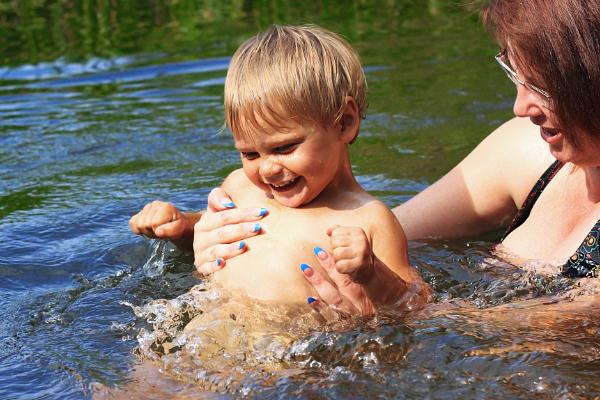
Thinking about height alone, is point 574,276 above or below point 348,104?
below

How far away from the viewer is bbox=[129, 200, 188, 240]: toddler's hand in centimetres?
371

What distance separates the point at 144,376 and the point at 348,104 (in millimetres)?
1110

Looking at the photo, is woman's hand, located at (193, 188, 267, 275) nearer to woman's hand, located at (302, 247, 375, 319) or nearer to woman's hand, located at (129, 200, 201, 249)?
woman's hand, located at (129, 200, 201, 249)

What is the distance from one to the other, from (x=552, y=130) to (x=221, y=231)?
1.19m

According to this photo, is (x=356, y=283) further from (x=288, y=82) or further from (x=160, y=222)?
(x=160, y=222)

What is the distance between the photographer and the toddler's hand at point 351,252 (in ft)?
9.95

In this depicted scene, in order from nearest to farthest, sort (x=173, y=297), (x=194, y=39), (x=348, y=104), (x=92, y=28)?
(x=348, y=104) < (x=173, y=297) < (x=194, y=39) < (x=92, y=28)

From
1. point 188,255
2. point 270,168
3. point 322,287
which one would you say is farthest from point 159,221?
point 322,287

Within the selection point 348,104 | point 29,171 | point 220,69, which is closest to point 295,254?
point 348,104

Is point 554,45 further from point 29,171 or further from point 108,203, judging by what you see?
point 29,171

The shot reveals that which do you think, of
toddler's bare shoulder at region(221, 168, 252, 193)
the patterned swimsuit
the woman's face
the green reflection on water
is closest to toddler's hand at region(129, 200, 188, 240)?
toddler's bare shoulder at region(221, 168, 252, 193)

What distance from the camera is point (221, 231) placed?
3.59m

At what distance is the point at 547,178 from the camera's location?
4.01 metres

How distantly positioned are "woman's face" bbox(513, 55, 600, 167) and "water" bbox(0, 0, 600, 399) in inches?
18.2
